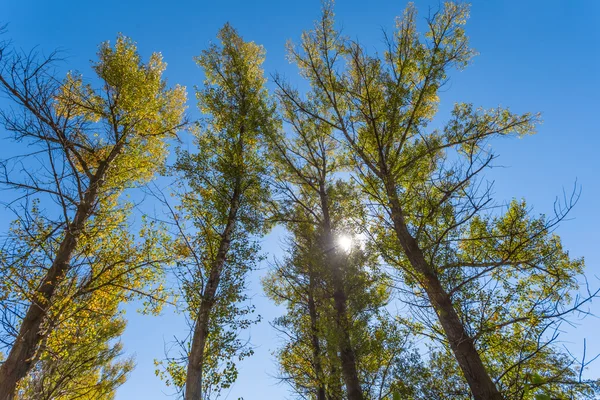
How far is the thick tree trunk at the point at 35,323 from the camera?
14.3ft

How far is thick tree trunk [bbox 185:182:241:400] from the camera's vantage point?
460 cm

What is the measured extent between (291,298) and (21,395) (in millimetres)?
7326

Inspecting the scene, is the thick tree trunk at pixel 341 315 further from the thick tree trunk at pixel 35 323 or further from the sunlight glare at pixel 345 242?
the thick tree trunk at pixel 35 323

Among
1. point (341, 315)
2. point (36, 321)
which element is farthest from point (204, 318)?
Answer: point (341, 315)

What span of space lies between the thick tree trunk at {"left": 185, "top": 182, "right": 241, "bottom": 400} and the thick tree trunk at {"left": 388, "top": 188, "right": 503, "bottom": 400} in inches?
140

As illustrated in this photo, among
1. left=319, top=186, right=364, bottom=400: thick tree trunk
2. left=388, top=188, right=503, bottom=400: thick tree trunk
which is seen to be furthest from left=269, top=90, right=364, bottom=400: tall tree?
left=388, top=188, right=503, bottom=400: thick tree trunk

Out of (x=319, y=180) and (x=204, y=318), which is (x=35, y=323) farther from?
(x=319, y=180)

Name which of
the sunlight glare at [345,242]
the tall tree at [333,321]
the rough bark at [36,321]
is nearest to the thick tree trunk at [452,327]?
the tall tree at [333,321]

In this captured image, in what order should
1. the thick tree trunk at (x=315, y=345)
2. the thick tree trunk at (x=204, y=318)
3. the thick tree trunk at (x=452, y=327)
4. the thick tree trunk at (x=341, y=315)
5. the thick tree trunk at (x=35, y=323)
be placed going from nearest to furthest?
the thick tree trunk at (x=452, y=327), the thick tree trunk at (x=35, y=323), the thick tree trunk at (x=204, y=318), the thick tree trunk at (x=341, y=315), the thick tree trunk at (x=315, y=345)

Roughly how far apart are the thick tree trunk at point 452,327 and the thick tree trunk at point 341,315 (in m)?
2.81

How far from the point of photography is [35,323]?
4.78 metres

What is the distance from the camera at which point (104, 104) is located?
7.87 metres

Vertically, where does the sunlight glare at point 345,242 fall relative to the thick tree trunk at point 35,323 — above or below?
above

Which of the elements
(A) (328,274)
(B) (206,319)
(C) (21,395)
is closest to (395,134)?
(A) (328,274)
